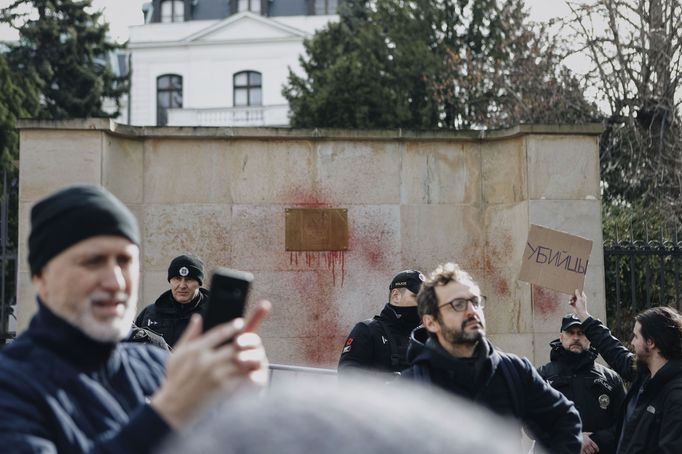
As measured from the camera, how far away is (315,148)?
10.2 m

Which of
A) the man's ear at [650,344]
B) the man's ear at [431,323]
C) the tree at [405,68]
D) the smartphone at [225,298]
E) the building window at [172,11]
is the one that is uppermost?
the building window at [172,11]

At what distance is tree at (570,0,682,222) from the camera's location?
60.5 ft

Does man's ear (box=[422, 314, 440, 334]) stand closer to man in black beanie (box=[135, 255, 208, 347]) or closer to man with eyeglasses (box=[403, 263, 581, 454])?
man with eyeglasses (box=[403, 263, 581, 454])

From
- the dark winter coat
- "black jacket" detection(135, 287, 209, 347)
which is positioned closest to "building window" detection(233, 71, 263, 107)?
"black jacket" detection(135, 287, 209, 347)

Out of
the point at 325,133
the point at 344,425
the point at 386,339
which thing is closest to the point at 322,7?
the point at 325,133

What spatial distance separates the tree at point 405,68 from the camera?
27.3m

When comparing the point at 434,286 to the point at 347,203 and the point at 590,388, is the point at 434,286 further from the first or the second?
the point at 347,203

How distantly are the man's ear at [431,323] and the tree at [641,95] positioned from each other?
13860mm

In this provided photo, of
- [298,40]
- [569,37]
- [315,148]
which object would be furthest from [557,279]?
[298,40]

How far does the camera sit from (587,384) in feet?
23.8

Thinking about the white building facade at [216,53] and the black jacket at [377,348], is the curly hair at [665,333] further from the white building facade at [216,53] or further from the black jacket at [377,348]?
the white building facade at [216,53]

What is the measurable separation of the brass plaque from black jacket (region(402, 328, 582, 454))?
17.6ft

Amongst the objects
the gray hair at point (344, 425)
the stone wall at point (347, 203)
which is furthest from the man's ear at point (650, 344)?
the gray hair at point (344, 425)

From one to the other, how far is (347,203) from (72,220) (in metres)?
7.98
